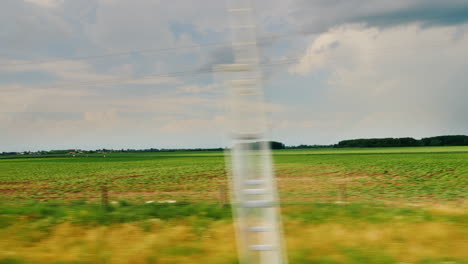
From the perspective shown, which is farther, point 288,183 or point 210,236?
point 288,183

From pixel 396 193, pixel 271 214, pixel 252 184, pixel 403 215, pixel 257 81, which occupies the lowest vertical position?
pixel 396 193

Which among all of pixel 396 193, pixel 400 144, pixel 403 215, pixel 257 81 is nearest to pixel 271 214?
pixel 257 81

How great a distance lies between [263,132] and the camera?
4.88 metres

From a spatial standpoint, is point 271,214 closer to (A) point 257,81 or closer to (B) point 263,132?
(B) point 263,132

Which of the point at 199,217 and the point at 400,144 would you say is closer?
the point at 199,217

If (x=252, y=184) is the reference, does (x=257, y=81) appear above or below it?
above

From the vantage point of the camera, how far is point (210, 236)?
7.93m

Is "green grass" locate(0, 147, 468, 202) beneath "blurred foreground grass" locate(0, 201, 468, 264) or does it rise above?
beneath

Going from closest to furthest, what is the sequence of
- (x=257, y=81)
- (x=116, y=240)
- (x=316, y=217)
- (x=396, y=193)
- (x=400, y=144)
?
(x=257, y=81) < (x=116, y=240) < (x=316, y=217) < (x=396, y=193) < (x=400, y=144)

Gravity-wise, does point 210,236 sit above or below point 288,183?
above

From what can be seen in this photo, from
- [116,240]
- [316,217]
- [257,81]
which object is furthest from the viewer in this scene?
[316,217]

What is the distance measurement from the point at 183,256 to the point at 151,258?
505 millimetres

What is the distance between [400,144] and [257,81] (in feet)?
462

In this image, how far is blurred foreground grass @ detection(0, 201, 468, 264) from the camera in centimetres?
632
